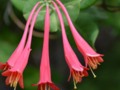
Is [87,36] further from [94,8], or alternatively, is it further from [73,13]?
[94,8]

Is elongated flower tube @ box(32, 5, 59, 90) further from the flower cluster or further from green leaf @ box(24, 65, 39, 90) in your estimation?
green leaf @ box(24, 65, 39, 90)

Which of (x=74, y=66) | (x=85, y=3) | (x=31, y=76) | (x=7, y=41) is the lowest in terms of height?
(x=31, y=76)

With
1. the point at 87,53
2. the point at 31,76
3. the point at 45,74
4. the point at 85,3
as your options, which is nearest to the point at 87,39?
the point at 85,3

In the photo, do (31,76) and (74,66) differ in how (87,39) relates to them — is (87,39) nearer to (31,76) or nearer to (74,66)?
(74,66)

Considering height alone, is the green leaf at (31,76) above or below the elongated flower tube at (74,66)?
below

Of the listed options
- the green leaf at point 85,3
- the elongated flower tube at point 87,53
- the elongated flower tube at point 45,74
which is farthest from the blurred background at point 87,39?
the elongated flower tube at point 45,74

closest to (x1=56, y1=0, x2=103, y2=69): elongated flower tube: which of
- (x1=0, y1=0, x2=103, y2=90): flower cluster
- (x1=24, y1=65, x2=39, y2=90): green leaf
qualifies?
(x1=0, y1=0, x2=103, y2=90): flower cluster

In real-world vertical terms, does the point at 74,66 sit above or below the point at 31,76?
above

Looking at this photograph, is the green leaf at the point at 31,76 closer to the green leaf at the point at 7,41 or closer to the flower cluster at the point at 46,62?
the green leaf at the point at 7,41
